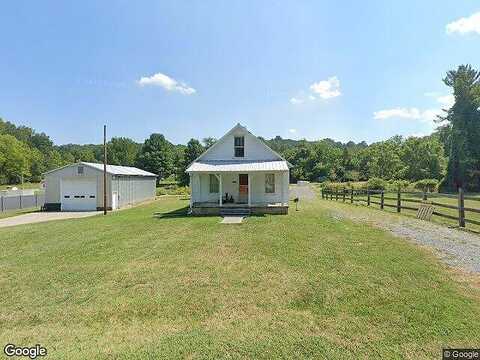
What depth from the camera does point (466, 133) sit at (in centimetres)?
3878

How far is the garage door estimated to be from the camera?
25016mm

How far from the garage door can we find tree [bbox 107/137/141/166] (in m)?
54.4

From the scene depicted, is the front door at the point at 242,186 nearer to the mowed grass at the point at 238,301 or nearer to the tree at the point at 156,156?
the mowed grass at the point at 238,301

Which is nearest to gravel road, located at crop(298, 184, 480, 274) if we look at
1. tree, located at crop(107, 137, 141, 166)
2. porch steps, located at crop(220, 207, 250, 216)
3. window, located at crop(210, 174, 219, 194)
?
porch steps, located at crop(220, 207, 250, 216)

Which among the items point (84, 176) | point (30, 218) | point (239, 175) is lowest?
point (30, 218)

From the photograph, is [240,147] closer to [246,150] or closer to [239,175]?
[246,150]

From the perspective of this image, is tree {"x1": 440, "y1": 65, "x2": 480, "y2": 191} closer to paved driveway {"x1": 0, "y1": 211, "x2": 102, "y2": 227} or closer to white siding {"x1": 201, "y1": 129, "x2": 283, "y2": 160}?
white siding {"x1": 201, "y1": 129, "x2": 283, "y2": 160}

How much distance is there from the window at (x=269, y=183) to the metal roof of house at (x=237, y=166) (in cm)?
81

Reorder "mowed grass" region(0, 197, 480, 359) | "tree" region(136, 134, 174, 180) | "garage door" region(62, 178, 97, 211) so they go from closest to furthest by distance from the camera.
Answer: "mowed grass" region(0, 197, 480, 359), "garage door" region(62, 178, 97, 211), "tree" region(136, 134, 174, 180)

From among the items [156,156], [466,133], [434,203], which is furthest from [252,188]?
[156,156]

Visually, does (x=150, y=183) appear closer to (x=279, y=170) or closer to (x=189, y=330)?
(x=279, y=170)

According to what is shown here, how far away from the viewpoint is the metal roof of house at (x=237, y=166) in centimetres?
1780

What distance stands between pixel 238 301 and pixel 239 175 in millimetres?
14636

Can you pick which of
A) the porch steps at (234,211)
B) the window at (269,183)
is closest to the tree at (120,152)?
the window at (269,183)
